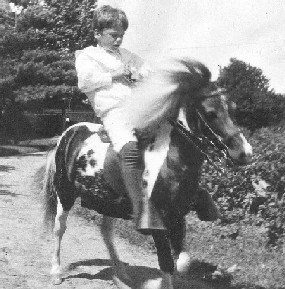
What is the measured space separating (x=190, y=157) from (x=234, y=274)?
230 centimetres

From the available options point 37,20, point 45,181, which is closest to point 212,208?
point 45,181

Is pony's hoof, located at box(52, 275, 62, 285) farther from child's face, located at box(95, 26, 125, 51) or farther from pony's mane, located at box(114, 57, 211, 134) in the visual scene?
child's face, located at box(95, 26, 125, 51)

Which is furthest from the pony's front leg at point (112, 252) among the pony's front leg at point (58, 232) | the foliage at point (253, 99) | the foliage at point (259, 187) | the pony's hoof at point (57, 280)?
the foliage at point (253, 99)

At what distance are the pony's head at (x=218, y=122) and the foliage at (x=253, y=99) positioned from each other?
5725cm

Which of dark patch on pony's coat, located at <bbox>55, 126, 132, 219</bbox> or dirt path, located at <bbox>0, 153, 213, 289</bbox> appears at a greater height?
dark patch on pony's coat, located at <bbox>55, 126, 132, 219</bbox>

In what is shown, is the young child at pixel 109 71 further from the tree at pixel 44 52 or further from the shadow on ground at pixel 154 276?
the tree at pixel 44 52

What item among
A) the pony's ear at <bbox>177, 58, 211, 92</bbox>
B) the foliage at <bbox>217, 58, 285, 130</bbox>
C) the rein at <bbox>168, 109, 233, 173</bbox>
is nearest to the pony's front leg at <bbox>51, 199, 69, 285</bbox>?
the rein at <bbox>168, 109, 233, 173</bbox>

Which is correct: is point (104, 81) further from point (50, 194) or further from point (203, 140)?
point (50, 194)

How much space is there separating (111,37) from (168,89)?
1.09 metres

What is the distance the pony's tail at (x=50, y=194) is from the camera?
6598mm

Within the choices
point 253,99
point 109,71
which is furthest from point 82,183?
point 253,99

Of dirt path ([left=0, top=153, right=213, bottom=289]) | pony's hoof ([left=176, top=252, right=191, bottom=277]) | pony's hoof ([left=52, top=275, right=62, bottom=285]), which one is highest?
pony's hoof ([left=176, top=252, right=191, bottom=277])

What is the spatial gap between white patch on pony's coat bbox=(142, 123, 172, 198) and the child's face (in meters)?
1.17

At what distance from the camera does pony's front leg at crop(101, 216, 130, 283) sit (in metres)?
6.28
